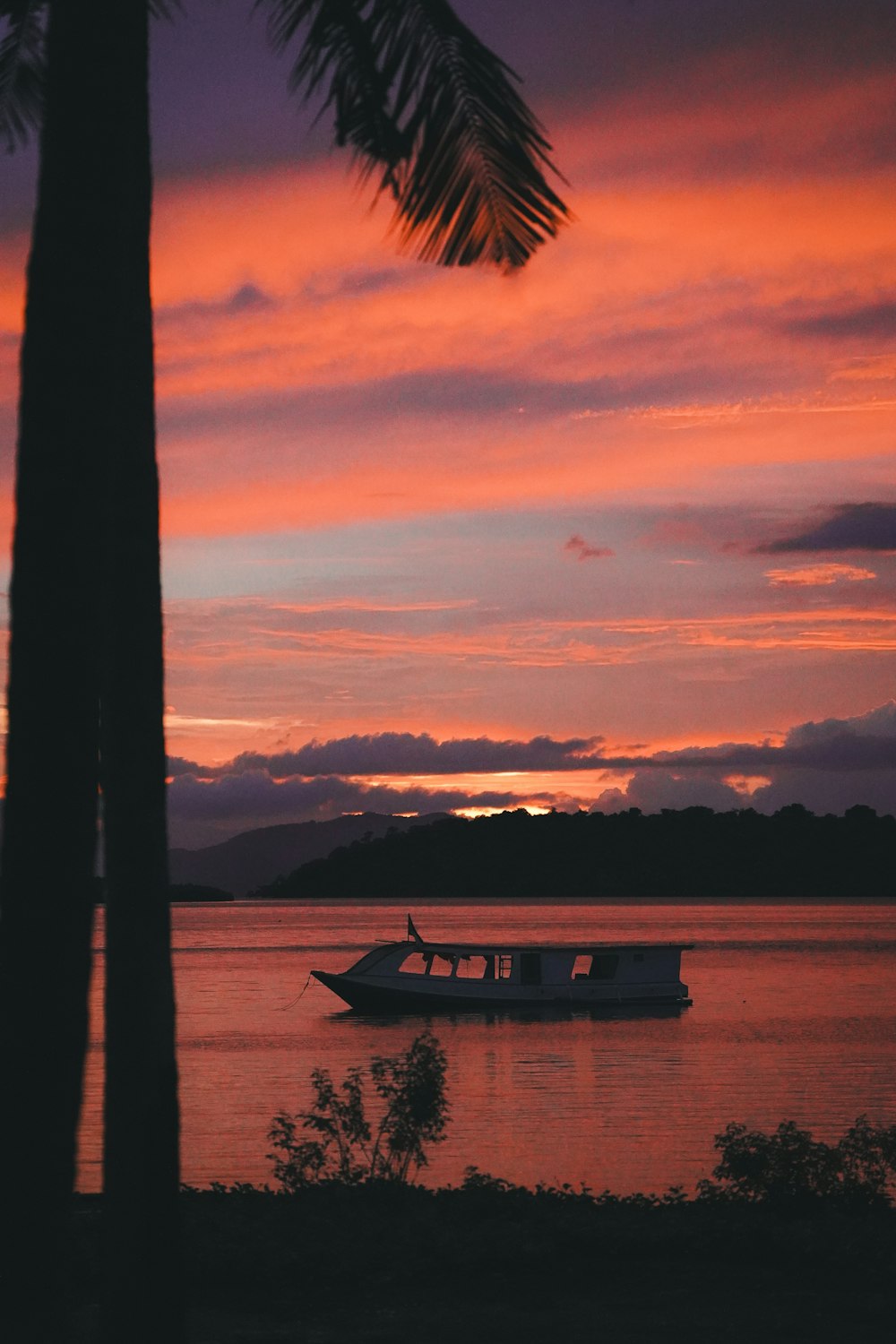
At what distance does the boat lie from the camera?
6512 cm

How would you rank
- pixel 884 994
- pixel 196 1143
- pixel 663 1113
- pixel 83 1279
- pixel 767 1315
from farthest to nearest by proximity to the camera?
pixel 884 994, pixel 663 1113, pixel 196 1143, pixel 83 1279, pixel 767 1315

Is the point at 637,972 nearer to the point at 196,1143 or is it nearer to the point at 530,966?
the point at 530,966

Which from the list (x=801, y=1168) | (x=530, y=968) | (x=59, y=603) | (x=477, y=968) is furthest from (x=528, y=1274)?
(x=477, y=968)

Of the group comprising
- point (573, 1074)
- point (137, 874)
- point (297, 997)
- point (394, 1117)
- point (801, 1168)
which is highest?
point (137, 874)

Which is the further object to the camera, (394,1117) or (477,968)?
(477,968)

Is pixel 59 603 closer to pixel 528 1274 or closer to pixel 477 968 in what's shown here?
pixel 528 1274

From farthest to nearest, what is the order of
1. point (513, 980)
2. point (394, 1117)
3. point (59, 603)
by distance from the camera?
point (513, 980) → point (394, 1117) → point (59, 603)

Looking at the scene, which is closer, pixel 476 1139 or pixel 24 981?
pixel 24 981

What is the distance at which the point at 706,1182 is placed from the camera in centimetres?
1698

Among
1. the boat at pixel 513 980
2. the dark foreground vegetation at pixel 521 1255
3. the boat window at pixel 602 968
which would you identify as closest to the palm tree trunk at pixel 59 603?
the dark foreground vegetation at pixel 521 1255

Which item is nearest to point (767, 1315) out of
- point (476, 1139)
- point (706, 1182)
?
point (706, 1182)

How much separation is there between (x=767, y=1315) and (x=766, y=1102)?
107 ft

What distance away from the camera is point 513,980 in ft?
229

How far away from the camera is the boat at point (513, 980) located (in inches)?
2564
